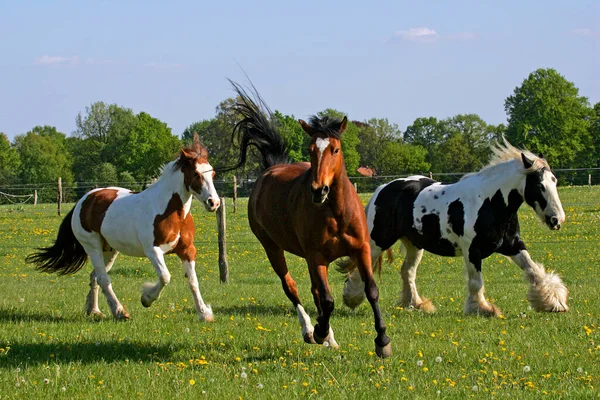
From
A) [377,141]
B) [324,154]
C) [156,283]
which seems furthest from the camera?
[377,141]

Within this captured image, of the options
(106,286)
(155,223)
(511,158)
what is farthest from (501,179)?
(106,286)

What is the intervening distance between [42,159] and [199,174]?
8841 centimetres

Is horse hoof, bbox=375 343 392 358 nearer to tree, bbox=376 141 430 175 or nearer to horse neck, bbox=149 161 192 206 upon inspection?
horse neck, bbox=149 161 192 206

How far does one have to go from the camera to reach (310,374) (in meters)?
6.43

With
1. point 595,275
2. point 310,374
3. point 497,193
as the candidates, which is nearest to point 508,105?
point 595,275

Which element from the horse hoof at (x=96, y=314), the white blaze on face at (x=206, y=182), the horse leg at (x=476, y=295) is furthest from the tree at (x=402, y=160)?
the white blaze on face at (x=206, y=182)

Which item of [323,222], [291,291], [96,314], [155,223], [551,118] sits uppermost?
[551,118]

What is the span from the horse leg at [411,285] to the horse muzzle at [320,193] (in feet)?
14.7

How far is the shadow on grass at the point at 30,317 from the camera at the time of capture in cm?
994

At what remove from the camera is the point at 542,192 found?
992 centimetres

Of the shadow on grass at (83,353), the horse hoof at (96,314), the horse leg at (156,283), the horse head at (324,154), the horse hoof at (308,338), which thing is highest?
the horse head at (324,154)

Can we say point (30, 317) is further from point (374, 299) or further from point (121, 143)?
point (121, 143)

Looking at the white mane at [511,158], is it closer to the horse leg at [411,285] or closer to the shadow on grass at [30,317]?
the horse leg at [411,285]

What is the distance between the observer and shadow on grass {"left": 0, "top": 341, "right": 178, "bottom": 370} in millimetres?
7215
